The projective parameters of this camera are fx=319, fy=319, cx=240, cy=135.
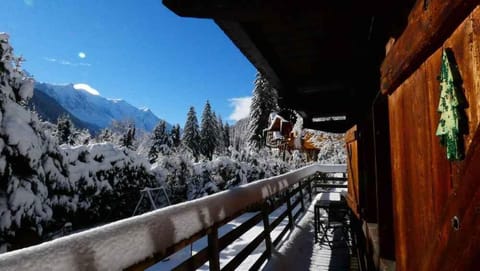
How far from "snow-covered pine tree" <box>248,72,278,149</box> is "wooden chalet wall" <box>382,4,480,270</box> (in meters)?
36.3

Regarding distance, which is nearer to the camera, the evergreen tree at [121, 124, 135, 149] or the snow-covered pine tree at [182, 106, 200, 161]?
the evergreen tree at [121, 124, 135, 149]

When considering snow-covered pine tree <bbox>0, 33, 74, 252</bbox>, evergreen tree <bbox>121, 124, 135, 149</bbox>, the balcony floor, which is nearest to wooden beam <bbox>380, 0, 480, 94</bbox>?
the balcony floor

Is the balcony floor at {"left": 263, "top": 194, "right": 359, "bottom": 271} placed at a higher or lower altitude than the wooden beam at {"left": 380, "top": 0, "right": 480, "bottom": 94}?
lower

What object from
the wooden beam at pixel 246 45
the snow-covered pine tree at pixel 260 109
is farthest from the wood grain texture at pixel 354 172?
the snow-covered pine tree at pixel 260 109

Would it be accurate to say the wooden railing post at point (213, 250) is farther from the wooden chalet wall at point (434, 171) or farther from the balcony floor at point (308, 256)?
the balcony floor at point (308, 256)

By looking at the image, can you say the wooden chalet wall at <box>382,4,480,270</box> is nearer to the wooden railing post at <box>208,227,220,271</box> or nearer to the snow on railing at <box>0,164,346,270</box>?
the snow on railing at <box>0,164,346,270</box>

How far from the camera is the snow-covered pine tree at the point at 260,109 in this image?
128 ft

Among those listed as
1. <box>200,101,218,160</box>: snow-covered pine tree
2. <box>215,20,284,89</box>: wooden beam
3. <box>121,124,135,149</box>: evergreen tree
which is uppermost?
<box>200,101,218,160</box>: snow-covered pine tree

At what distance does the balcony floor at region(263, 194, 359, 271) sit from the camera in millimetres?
4754

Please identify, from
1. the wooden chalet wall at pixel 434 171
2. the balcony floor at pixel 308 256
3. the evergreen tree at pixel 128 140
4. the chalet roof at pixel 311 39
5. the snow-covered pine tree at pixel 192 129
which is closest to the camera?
the wooden chalet wall at pixel 434 171

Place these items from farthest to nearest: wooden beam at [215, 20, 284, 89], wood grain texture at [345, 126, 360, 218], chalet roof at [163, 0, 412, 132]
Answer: wood grain texture at [345, 126, 360, 218] < wooden beam at [215, 20, 284, 89] < chalet roof at [163, 0, 412, 132]

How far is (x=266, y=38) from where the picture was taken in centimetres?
279

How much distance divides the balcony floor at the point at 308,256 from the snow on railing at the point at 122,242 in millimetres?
2559

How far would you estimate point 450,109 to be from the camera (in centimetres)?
104
